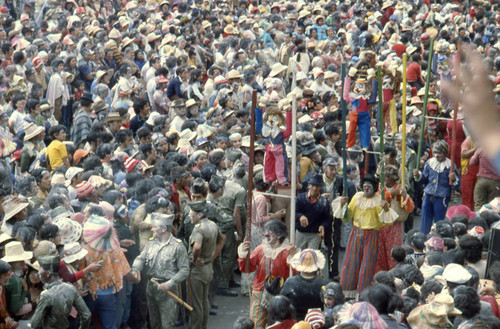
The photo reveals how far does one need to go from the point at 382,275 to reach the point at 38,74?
10.3m

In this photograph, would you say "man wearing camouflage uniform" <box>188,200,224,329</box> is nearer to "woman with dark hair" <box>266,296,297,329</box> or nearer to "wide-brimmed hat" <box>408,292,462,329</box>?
"woman with dark hair" <box>266,296,297,329</box>

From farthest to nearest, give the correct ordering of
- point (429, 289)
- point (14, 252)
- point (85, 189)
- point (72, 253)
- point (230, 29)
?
point (230, 29) < point (85, 189) < point (72, 253) < point (14, 252) < point (429, 289)

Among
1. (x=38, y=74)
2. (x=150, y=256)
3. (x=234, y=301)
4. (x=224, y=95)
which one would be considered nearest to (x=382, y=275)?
(x=150, y=256)

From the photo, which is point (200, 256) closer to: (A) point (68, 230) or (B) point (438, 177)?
(A) point (68, 230)

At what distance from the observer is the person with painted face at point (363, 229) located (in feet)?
33.0

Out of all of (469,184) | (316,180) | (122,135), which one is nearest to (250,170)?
(316,180)

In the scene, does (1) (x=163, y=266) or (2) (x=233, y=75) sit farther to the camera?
(2) (x=233, y=75)

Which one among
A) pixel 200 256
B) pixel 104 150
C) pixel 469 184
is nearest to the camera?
pixel 200 256

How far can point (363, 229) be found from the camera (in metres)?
10.2

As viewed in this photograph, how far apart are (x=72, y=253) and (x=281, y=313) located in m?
2.30

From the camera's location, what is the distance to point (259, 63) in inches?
787

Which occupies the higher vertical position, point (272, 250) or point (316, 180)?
point (316, 180)

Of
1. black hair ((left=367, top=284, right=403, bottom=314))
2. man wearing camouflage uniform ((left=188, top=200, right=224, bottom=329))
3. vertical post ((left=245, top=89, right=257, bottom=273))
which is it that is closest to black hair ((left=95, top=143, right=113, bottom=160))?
man wearing camouflage uniform ((left=188, top=200, right=224, bottom=329))

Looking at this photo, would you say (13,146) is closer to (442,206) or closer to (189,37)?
(442,206)
